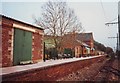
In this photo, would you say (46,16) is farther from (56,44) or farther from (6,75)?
(6,75)

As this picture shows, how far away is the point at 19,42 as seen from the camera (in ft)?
55.5

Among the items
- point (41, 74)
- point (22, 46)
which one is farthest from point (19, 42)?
point (41, 74)

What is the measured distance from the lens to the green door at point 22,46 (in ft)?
53.7

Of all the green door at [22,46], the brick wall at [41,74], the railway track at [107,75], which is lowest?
the railway track at [107,75]

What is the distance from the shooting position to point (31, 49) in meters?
19.6

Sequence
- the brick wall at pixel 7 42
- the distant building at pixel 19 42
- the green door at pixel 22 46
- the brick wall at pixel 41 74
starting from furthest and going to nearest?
the green door at pixel 22 46 < the distant building at pixel 19 42 < the brick wall at pixel 7 42 < the brick wall at pixel 41 74

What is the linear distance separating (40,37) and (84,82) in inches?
332

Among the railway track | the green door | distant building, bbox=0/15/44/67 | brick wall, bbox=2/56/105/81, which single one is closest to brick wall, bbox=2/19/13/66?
distant building, bbox=0/15/44/67

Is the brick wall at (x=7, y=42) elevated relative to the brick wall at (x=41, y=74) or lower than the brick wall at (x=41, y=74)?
elevated

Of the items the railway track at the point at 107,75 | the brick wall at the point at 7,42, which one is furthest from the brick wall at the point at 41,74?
the railway track at the point at 107,75

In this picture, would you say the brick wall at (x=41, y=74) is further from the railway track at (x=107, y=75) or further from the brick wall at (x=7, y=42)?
the railway track at (x=107, y=75)

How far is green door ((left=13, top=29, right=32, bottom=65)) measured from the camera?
16.4 meters

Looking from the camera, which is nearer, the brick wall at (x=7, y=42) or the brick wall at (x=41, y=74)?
the brick wall at (x=41, y=74)

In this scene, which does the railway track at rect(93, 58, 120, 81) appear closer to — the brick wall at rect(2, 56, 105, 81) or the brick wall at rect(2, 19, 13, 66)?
the brick wall at rect(2, 56, 105, 81)
